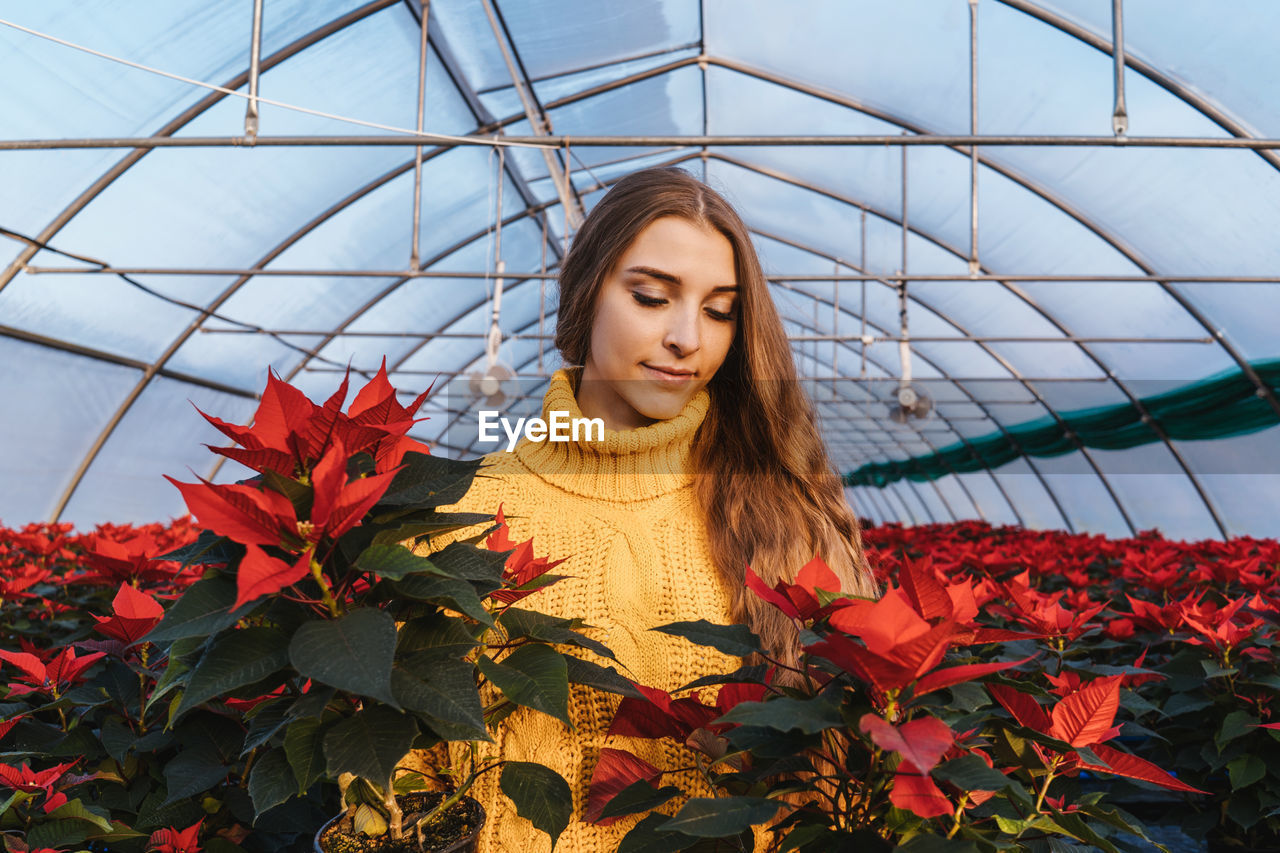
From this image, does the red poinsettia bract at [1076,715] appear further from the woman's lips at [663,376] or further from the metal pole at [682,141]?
the metal pole at [682,141]

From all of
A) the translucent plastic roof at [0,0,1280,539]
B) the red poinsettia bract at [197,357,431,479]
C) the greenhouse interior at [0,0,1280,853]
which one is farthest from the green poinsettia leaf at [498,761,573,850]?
the translucent plastic roof at [0,0,1280,539]

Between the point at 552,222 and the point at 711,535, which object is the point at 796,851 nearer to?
the point at 711,535

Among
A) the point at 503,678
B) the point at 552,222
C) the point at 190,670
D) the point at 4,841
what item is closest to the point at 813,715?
the point at 503,678

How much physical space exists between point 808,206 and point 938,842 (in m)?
9.08

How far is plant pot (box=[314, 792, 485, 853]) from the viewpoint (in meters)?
0.83

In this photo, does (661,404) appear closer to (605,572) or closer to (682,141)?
(605,572)

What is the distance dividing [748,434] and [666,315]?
0.28 meters

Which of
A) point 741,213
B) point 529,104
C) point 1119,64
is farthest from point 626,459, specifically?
point 529,104

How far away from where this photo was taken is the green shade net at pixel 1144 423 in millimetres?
8078

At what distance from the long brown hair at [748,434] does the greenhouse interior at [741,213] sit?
2.18ft

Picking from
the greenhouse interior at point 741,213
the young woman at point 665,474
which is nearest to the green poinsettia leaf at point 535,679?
the young woman at point 665,474

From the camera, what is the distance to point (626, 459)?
4.87 ft
